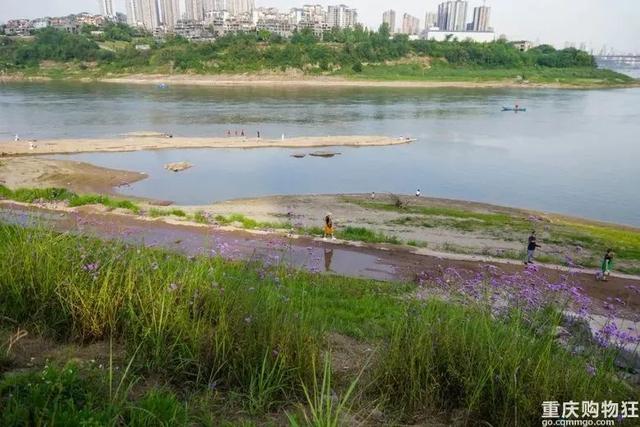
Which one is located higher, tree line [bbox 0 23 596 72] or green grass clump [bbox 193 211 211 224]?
tree line [bbox 0 23 596 72]

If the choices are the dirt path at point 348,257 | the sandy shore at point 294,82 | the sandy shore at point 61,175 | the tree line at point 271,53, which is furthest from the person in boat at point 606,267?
the tree line at point 271,53

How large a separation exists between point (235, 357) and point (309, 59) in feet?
381

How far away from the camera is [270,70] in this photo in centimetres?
11150

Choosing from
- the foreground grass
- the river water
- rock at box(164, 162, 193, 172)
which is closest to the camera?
the foreground grass

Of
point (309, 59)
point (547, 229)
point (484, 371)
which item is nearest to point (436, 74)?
point (309, 59)

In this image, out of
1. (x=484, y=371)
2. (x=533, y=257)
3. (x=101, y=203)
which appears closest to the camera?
(x=484, y=371)

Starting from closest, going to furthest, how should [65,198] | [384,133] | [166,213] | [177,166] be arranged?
[166,213] → [65,198] → [177,166] → [384,133]

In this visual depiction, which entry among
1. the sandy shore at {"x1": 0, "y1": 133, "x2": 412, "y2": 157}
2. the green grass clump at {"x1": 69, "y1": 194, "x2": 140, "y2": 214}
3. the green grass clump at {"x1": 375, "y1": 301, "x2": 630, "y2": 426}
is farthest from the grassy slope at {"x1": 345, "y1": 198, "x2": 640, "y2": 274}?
the sandy shore at {"x1": 0, "y1": 133, "x2": 412, "y2": 157}

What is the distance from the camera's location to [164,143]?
4397 cm

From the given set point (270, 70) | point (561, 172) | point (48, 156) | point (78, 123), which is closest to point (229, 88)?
point (270, 70)

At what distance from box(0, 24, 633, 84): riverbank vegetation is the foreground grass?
109 meters

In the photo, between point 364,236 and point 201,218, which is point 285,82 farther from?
point 364,236

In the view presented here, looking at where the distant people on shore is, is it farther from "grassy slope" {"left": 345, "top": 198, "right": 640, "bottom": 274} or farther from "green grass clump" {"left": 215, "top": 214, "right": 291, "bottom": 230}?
"green grass clump" {"left": 215, "top": 214, "right": 291, "bottom": 230}

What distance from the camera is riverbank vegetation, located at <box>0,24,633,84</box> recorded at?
113m
